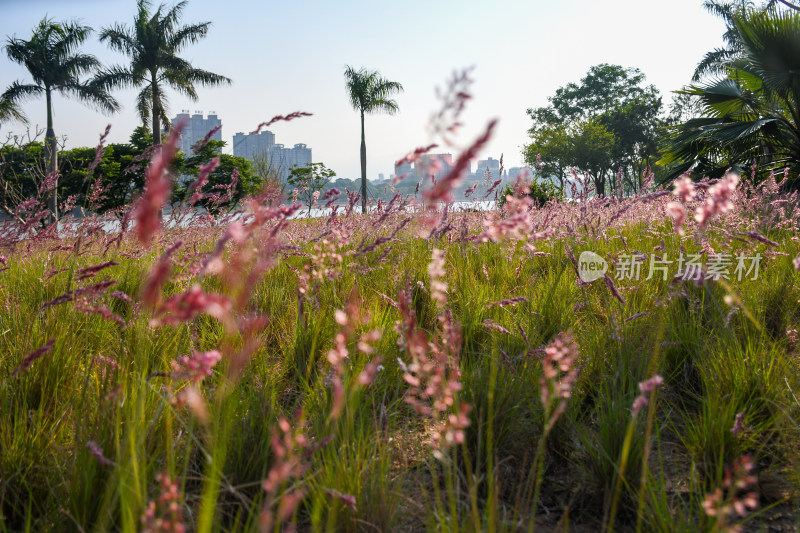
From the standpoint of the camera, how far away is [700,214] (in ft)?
2.64

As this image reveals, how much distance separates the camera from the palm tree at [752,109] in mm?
8359

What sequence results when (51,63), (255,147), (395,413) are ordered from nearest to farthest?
(395,413)
(51,63)
(255,147)

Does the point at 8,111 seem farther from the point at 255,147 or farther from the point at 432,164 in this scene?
the point at 432,164

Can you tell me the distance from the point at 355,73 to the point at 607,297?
3413 centimetres

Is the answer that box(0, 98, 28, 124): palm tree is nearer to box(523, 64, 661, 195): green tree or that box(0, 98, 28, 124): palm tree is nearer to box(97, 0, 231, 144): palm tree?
box(97, 0, 231, 144): palm tree

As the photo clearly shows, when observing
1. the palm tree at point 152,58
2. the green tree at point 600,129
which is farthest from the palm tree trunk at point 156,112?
the green tree at point 600,129

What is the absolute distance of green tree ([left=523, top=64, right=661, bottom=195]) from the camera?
34000 millimetres

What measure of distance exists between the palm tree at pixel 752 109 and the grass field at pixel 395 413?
8.21 m

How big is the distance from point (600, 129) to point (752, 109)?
26182mm

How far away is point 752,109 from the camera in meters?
9.37

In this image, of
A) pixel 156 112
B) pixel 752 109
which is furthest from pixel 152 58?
pixel 752 109

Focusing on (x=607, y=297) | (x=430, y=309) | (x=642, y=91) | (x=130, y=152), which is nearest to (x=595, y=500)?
(x=607, y=297)

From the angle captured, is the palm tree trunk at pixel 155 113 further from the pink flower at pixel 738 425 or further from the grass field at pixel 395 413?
the pink flower at pixel 738 425

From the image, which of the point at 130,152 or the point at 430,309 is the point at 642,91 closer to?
the point at 130,152
